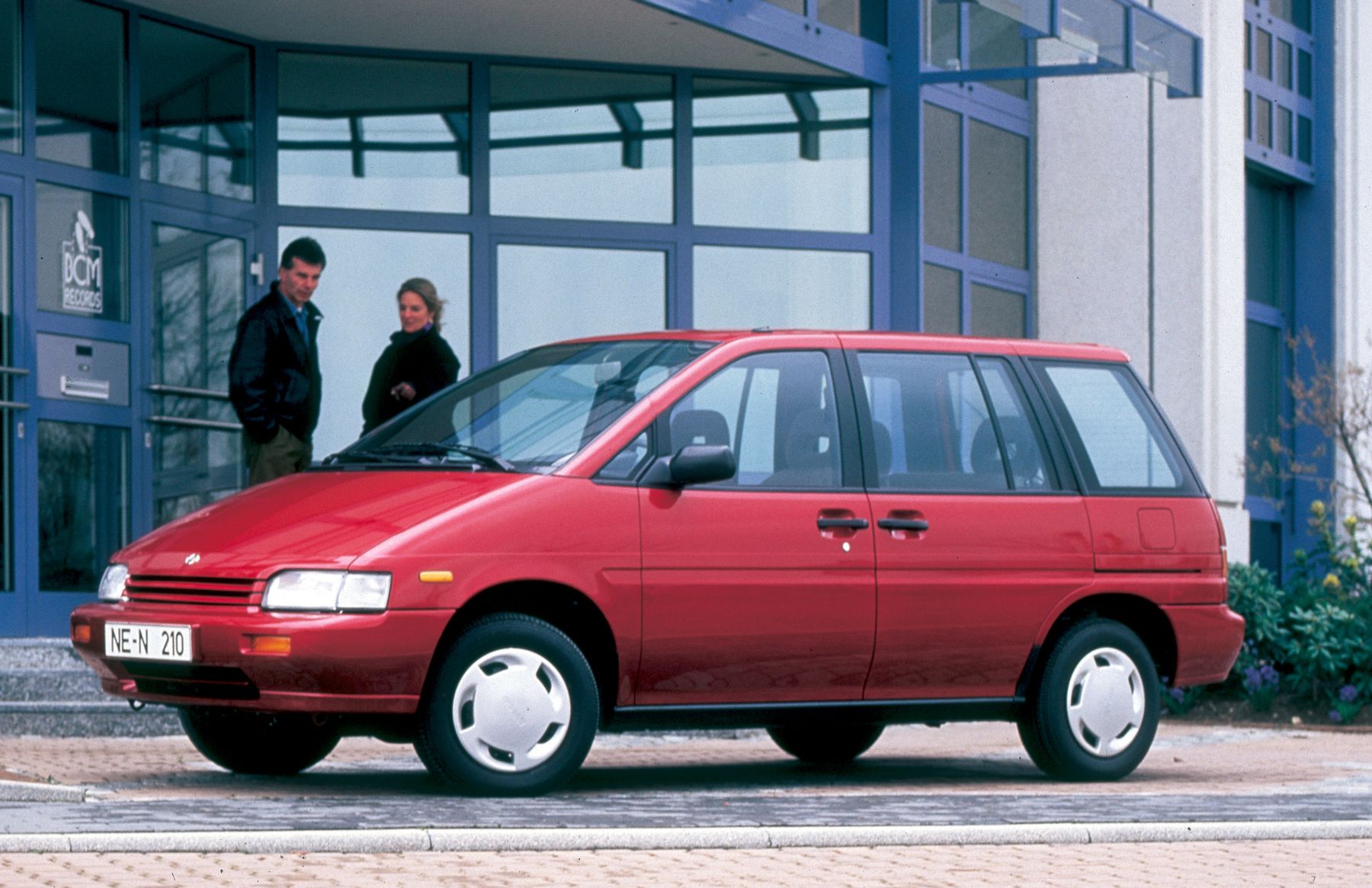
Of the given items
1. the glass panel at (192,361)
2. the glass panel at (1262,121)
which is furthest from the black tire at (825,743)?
the glass panel at (1262,121)

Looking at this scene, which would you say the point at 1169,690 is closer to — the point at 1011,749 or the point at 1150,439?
the point at 1011,749

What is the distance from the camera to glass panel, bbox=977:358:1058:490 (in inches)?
354

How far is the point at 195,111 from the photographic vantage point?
47.4 ft

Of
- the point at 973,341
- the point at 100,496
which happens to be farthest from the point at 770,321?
the point at 973,341

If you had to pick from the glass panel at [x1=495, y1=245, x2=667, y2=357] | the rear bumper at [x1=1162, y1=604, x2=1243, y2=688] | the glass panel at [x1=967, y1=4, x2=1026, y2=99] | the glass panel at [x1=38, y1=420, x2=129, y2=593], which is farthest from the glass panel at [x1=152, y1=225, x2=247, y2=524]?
the rear bumper at [x1=1162, y1=604, x2=1243, y2=688]

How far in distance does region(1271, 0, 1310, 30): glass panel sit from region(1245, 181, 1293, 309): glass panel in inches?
62.1

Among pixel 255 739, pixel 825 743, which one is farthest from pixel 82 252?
pixel 825 743

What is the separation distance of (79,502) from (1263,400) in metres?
12.0

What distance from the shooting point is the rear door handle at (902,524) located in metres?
8.52

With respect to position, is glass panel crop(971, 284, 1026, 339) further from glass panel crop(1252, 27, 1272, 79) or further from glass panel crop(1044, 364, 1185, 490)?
glass panel crop(1044, 364, 1185, 490)

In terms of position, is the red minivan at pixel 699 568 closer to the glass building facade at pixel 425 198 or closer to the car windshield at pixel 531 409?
the car windshield at pixel 531 409

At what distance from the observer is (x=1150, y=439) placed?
9.47 m

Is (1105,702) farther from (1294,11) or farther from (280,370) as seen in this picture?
(1294,11)

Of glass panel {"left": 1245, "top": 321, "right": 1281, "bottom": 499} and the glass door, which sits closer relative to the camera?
the glass door
